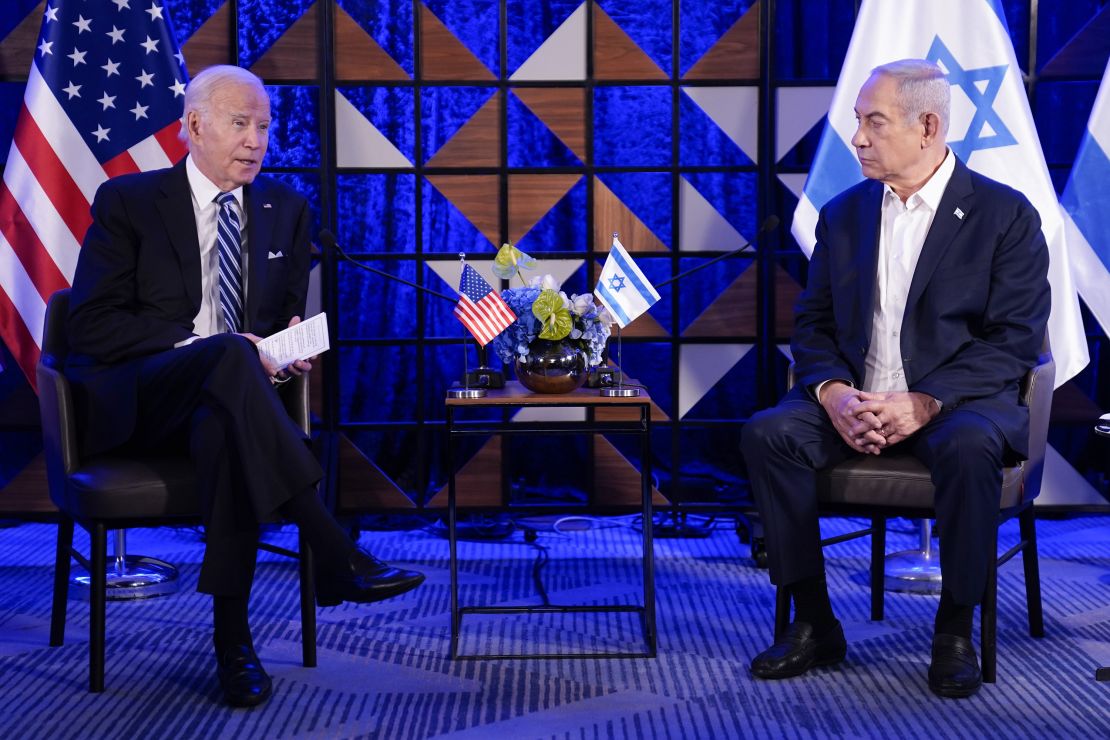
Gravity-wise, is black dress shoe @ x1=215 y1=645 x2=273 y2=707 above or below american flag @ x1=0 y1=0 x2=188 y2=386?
below

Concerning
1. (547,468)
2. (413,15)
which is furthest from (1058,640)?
(413,15)

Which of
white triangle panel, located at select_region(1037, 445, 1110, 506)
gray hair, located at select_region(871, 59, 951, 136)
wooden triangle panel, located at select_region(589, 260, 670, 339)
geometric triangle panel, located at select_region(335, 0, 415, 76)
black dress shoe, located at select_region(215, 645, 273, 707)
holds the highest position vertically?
geometric triangle panel, located at select_region(335, 0, 415, 76)

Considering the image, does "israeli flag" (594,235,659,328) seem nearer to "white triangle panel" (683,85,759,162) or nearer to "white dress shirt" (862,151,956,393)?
"white dress shirt" (862,151,956,393)

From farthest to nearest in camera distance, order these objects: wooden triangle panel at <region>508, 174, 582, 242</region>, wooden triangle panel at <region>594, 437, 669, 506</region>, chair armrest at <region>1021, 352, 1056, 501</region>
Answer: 1. wooden triangle panel at <region>594, 437, 669, 506</region>
2. wooden triangle panel at <region>508, 174, 582, 242</region>
3. chair armrest at <region>1021, 352, 1056, 501</region>

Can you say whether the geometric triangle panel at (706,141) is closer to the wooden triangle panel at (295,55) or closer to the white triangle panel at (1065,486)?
the wooden triangle panel at (295,55)

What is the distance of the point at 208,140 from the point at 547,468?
2.06 m

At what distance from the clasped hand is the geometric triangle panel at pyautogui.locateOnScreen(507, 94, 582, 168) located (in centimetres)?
202

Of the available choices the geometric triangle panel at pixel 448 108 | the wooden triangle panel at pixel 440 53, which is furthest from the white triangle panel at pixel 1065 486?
the wooden triangle panel at pixel 440 53

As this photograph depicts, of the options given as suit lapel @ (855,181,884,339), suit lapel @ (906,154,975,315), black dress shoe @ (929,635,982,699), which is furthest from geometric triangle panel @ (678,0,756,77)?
black dress shoe @ (929,635,982,699)

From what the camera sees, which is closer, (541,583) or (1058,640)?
(1058,640)

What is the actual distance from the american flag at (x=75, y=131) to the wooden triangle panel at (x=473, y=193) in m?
1.01

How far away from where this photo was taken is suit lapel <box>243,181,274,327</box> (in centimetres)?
347

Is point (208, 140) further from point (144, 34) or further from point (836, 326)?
point (836, 326)

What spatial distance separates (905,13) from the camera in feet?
14.3
